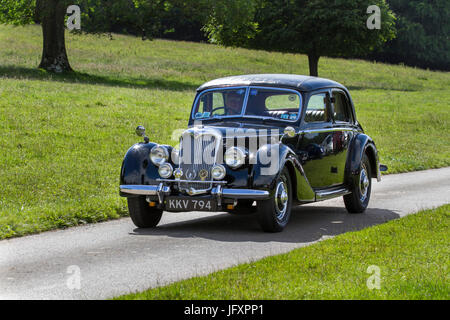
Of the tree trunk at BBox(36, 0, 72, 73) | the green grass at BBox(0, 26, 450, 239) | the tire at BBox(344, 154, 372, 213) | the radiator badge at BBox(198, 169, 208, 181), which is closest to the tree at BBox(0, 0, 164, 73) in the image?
the tree trunk at BBox(36, 0, 72, 73)

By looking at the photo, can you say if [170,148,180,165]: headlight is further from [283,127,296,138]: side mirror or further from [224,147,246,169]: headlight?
[283,127,296,138]: side mirror

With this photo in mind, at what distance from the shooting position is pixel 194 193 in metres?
8.88

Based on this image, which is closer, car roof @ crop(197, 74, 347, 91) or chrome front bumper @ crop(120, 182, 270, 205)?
chrome front bumper @ crop(120, 182, 270, 205)

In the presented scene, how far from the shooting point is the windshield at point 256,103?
10.3 m

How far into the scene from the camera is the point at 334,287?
19.9 feet

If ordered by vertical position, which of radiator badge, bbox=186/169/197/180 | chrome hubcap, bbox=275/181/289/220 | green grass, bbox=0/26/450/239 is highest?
radiator badge, bbox=186/169/197/180

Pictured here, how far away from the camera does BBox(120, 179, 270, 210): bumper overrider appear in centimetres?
870

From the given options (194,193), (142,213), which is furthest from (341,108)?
(142,213)

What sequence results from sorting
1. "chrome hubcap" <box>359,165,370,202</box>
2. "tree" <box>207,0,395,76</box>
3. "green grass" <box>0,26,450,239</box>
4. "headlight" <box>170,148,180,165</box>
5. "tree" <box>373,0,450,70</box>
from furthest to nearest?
"tree" <box>373,0,450,70</box> → "tree" <box>207,0,395,76</box> → "green grass" <box>0,26,450,239</box> → "chrome hubcap" <box>359,165,370,202</box> → "headlight" <box>170,148,180,165</box>

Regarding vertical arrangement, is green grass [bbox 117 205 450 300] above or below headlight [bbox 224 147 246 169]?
below

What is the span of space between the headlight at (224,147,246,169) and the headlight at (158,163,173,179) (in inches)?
29.4
